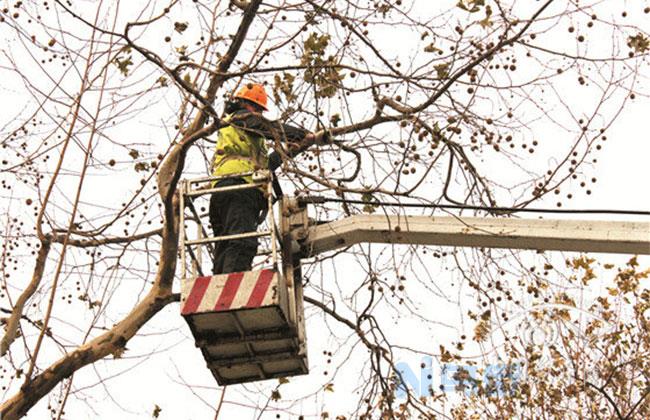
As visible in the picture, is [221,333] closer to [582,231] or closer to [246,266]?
[246,266]

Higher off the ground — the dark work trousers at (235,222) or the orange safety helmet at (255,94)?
the orange safety helmet at (255,94)

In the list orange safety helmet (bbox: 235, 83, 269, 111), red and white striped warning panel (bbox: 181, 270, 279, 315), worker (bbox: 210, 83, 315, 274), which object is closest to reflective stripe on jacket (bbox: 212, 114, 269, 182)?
worker (bbox: 210, 83, 315, 274)

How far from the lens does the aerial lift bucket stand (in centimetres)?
661

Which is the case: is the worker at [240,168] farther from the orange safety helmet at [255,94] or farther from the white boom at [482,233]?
the white boom at [482,233]

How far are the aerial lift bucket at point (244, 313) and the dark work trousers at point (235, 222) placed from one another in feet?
0.50

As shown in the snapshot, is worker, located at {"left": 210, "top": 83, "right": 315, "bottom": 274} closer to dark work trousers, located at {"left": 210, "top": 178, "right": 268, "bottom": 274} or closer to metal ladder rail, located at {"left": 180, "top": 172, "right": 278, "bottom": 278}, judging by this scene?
dark work trousers, located at {"left": 210, "top": 178, "right": 268, "bottom": 274}

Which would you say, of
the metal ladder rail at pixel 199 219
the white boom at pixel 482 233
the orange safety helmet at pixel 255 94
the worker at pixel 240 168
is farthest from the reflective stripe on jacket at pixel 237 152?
the white boom at pixel 482 233

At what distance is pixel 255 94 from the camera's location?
8.12 m

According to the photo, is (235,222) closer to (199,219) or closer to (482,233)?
(199,219)

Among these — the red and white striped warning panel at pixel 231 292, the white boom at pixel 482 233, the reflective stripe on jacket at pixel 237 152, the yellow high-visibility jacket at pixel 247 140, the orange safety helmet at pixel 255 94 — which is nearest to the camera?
the red and white striped warning panel at pixel 231 292

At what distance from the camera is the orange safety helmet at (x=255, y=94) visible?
809cm

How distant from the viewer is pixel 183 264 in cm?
691

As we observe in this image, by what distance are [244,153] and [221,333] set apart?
1.38 meters

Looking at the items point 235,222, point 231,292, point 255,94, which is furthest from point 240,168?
point 231,292
